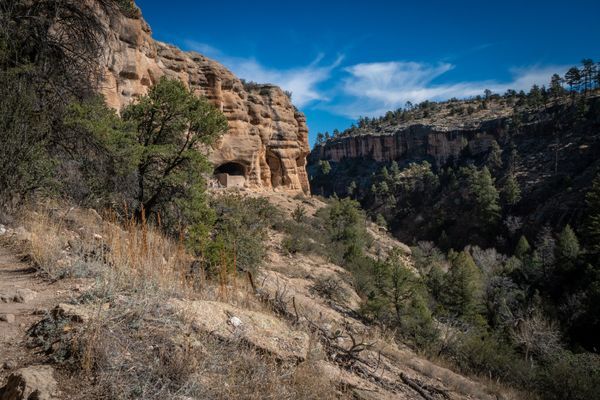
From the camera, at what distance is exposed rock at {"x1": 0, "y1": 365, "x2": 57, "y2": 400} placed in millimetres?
1297

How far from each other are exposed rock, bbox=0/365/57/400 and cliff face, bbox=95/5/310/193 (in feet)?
58.2

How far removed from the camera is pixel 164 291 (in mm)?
2348

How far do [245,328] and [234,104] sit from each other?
2765 centimetres

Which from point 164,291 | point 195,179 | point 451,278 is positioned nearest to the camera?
point 164,291

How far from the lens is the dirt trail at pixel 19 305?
1.61 meters

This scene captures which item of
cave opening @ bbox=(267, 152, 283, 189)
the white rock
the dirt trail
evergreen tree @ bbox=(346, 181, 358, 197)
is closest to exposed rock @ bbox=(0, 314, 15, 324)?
the dirt trail

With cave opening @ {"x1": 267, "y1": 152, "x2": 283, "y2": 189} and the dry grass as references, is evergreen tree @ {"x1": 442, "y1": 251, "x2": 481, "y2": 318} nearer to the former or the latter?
the dry grass

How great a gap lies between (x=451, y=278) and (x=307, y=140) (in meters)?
22.7

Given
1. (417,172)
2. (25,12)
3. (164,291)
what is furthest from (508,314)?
(417,172)

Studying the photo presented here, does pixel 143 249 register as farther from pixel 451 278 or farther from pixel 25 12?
pixel 451 278

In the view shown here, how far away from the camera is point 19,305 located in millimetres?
2156

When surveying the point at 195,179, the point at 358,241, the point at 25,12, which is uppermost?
the point at 25,12

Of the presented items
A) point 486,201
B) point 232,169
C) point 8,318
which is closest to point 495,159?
point 486,201

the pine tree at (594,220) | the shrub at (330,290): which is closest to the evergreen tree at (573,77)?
the pine tree at (594,220)
